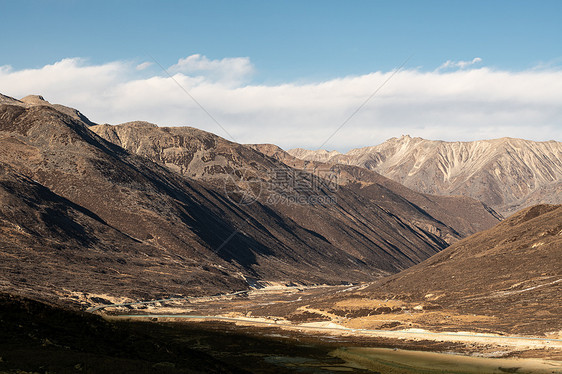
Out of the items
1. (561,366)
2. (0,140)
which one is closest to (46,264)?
(0,140)

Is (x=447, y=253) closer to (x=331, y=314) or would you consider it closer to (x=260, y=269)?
(x=331, y=314)

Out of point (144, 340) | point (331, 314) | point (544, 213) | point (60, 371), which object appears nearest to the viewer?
point (60, 371)

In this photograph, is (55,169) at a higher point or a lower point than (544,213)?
lower

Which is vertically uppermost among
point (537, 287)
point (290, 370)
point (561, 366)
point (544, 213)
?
point (544, 213)

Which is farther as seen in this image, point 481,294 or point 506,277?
point 506,277

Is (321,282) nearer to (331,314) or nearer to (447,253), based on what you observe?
(447,253)

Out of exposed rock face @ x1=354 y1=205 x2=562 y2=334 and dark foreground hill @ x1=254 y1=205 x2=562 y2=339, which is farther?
exposed rock face @ x1=354 y1=205 x2=562 y2=334

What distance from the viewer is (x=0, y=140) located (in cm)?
19462

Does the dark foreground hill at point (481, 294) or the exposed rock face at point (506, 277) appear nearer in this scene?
the dark foreground hill at point (481, 294)

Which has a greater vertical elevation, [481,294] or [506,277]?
[506,277]

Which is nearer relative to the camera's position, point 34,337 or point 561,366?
point 34,337

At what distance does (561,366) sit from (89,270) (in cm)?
11141

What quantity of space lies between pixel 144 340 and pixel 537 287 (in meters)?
73.9

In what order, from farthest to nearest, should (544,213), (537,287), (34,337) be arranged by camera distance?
(544,213) < (537,287) < (34,337)
